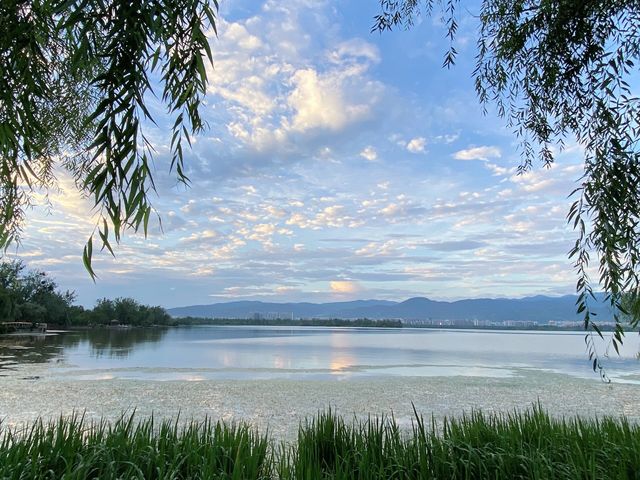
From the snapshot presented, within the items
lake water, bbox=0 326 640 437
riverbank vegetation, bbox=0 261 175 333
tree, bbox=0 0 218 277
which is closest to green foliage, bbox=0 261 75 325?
riverbank vegetation, bbox=0 261 175 333

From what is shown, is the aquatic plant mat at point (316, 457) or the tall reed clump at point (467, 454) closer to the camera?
the aquatic plant mat at point (316, 457)

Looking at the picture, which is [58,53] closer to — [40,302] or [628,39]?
[628,39]

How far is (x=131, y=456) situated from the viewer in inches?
113

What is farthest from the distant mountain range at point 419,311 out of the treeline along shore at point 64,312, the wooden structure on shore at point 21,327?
the wooden structure on shore at point 21,327

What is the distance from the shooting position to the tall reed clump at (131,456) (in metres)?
2.51

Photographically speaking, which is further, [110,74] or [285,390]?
[285,390]

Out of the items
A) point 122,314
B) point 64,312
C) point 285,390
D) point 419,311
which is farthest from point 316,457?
point 419,311

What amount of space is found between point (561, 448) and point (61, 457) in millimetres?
3428

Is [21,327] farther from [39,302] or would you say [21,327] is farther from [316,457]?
[316,457]

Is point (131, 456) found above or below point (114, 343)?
above

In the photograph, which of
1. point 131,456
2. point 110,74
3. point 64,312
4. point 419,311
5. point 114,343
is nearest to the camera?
point 110,74

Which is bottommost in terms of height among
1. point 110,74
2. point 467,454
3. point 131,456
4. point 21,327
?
point 21,327

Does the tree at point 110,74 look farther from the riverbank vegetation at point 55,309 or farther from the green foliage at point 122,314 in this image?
the green foliage at point 122,314

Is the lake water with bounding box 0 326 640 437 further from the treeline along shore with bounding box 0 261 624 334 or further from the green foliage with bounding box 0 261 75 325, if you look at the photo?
the green foliage with bounding box 0 261 75 325
